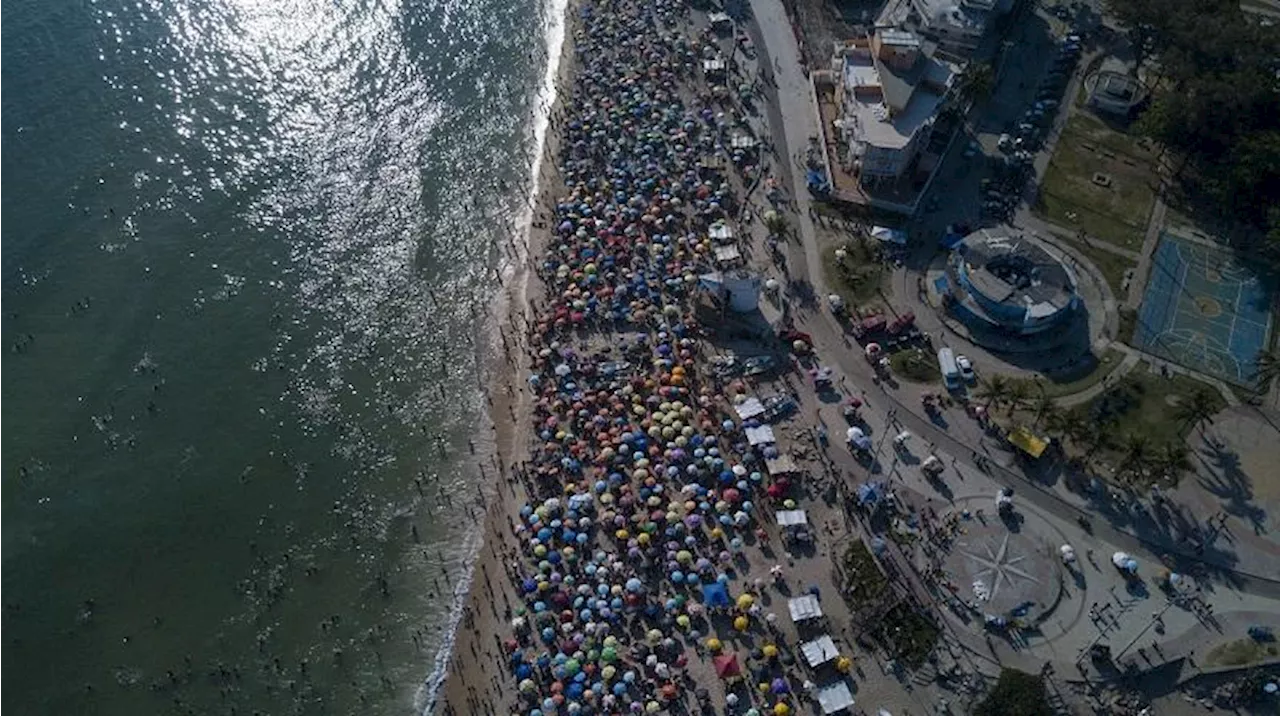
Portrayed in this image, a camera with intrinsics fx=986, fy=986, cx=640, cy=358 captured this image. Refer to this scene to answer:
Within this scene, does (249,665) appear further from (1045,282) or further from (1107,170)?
(1107,170)

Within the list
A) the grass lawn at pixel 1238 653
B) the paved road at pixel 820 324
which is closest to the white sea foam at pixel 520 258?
the paved road at pixel 820 324

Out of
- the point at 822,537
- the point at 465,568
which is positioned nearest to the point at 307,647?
the point at 465,568

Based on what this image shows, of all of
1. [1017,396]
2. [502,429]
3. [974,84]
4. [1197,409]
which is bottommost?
[1197,409]

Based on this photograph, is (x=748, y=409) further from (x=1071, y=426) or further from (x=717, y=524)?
(x=1071, y=426)

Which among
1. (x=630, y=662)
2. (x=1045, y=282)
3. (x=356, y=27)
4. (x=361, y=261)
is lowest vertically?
(x=630, y=662)

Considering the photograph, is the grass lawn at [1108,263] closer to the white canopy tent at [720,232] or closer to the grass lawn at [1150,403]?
the grass lawn at [1150,403]

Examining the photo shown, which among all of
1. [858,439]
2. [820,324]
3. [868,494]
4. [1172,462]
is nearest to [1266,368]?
[1172,462]
